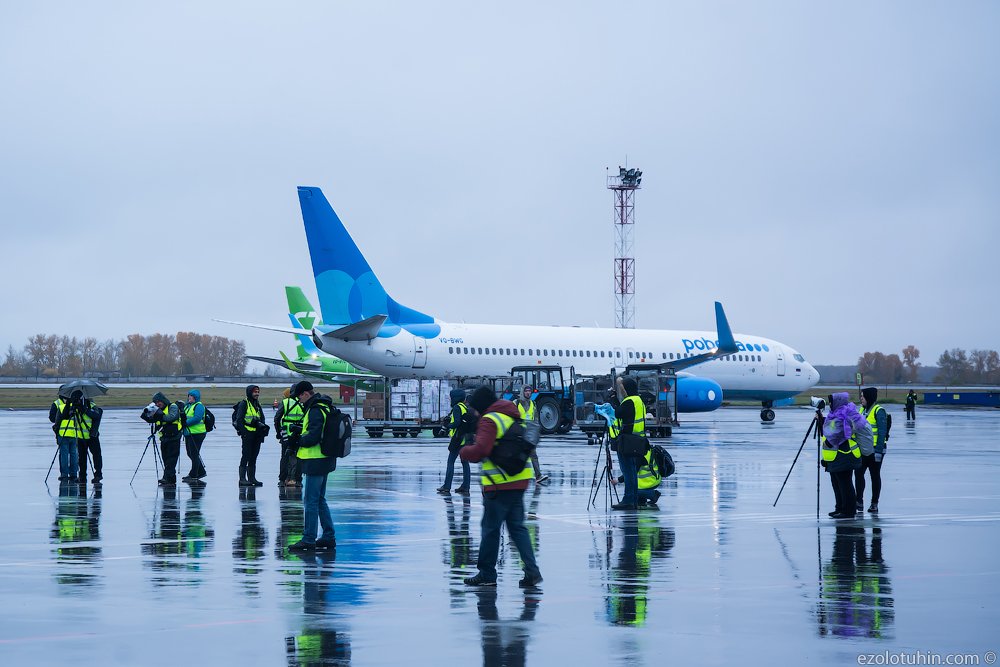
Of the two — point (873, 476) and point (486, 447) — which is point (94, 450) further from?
point (873, 476)

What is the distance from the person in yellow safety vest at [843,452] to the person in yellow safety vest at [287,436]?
28.6ft

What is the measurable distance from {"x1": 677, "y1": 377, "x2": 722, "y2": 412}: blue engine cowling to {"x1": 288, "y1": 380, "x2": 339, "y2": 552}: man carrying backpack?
34333 millimetres

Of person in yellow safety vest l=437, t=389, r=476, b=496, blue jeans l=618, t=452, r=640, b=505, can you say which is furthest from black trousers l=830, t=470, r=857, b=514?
person in yellow safety vest l=437, t=389, r=476, b=496

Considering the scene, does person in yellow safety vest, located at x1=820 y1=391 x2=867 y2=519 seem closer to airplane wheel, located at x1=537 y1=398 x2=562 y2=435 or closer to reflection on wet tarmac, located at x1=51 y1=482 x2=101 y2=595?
reflection on wet tarmac, located at x1=51 y1=482 x2=101 y2=595

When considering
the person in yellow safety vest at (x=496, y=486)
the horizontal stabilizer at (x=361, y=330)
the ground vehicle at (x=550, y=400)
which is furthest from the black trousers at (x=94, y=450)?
the ground vehicle at (x=550, y=400)

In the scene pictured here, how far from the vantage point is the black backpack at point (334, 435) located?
14.4 m

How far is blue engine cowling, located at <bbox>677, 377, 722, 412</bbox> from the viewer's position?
4803 centimetres

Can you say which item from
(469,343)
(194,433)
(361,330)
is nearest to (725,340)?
(469,343)

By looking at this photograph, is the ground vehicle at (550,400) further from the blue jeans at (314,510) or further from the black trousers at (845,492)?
the blue jeans at (314,510)

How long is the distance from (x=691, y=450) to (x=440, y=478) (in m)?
11.5

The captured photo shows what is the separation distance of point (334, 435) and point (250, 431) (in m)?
8.86

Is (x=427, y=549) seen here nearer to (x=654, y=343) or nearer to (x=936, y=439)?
(x=936, y=439)

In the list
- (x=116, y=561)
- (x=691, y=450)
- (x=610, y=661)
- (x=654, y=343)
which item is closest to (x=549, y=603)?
(x=610, y=661)

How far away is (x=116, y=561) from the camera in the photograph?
1321cm
